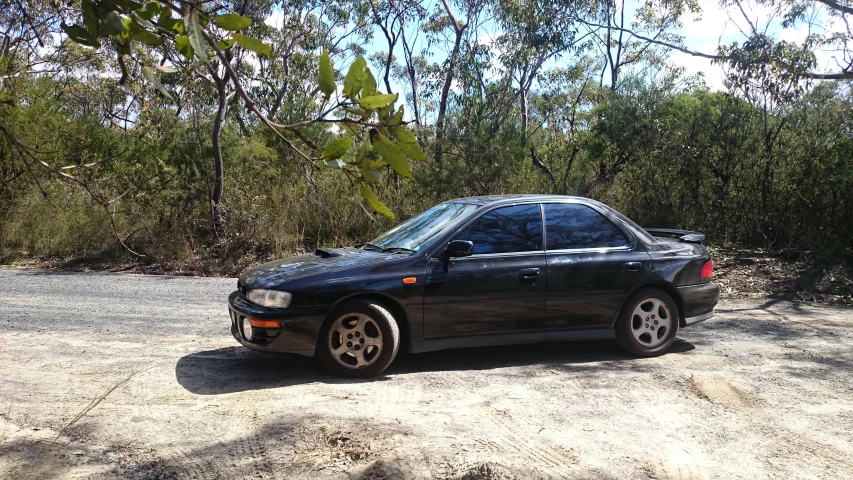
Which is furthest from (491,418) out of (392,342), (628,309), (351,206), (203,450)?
(351,206)

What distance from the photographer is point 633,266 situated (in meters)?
6.39

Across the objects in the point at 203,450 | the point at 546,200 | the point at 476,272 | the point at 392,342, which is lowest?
the point at 203,450

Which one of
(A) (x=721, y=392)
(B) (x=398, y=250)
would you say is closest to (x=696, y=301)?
(A) (x=721, y=392)

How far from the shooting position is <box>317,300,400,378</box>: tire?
18.3 feet

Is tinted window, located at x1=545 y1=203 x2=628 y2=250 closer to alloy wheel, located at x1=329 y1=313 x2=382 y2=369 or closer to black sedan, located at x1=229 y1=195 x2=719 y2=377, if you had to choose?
black sedan, located at x1=229 y1=195 x2=719 y2=377

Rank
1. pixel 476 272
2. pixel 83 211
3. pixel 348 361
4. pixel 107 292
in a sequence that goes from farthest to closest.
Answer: pixel 83 211, pixel 107 292, pixel 476 272, pixel 348 361

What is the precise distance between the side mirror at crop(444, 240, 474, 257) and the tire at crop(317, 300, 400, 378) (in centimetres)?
75

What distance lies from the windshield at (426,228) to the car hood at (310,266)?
26cm

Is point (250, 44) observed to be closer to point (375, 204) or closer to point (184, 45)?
point (184, 45)

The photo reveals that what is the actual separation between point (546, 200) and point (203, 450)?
12.5 feet

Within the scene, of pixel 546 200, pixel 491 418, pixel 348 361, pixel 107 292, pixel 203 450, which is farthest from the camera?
pixel 107 292

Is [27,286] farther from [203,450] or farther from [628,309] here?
[628,309]

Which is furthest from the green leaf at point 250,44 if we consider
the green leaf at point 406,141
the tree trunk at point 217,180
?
the tree trunk at point 217,180

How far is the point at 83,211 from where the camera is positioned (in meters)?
14.5
